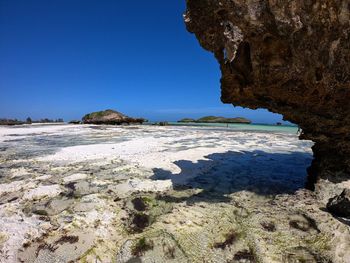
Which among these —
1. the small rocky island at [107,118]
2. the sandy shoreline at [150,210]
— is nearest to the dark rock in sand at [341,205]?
the sandy shoreline at [150,210]

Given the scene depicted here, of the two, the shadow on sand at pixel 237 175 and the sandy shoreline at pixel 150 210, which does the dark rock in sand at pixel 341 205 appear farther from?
the shadow on sand at pixel 237 175

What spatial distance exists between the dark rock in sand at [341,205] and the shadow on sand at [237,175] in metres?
0.89

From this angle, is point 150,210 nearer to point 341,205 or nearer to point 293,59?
point 341,205

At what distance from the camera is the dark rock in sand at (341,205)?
3641 millimetres

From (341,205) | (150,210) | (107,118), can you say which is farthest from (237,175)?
(107,118)

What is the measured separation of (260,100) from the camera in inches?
213

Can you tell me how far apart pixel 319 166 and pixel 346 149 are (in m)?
0.55

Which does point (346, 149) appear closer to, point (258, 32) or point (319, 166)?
point (319, 166)

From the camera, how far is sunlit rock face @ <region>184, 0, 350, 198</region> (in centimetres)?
403

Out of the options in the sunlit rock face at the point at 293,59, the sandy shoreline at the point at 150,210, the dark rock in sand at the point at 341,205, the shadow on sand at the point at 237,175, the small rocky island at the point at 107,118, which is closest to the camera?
the sandy shoreline at the point at 150,210

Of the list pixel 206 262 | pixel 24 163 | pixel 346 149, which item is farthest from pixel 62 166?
pixel 346 149

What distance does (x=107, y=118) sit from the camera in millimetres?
28609

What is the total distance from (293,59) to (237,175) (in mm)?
2607

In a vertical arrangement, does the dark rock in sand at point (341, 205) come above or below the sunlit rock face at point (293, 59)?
below
